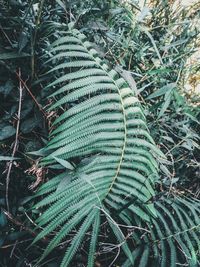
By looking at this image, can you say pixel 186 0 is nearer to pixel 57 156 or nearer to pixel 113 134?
pixel 113 134

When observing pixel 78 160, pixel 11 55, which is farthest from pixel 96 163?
pixel 11 55

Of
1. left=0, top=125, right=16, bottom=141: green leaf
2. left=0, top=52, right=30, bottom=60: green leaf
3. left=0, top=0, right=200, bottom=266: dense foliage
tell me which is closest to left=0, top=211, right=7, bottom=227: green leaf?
left=0, top=0, right=200, bottom=266: dense foliage

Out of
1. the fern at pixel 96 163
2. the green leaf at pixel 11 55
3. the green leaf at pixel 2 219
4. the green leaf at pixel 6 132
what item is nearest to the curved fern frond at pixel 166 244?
the fern at pixel 96 163

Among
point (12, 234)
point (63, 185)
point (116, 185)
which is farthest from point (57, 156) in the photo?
point (12, 234)

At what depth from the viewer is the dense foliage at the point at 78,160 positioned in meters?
0.94

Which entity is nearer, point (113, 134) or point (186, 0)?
point (113, 134)

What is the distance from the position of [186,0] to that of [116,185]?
1267mm

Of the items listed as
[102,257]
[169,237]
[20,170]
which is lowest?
[102,257]

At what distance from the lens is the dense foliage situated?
3.08ft

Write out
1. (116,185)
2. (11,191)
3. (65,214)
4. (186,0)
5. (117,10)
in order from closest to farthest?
(65,214) → (116,185) → (11,191) → (117,10) → (186,0)

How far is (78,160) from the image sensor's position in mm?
1195

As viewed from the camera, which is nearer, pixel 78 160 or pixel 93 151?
pixel 93 151

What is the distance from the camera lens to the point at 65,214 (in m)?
0.90

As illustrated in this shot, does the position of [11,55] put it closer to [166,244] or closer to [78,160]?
[78,160]
